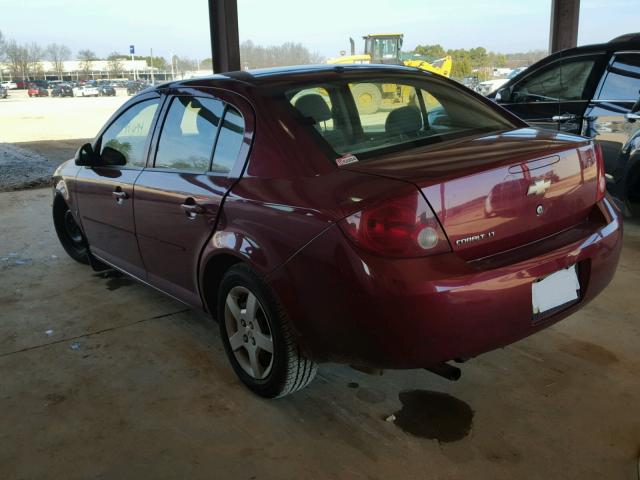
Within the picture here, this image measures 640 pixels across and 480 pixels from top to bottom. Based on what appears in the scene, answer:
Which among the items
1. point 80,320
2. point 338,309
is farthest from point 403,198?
point 80,320

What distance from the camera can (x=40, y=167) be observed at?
34.6ft

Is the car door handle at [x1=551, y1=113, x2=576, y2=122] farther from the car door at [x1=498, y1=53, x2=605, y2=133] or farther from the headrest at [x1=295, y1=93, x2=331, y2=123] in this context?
the headrest at [x1=295, y1=93, x2=331, y2=123]

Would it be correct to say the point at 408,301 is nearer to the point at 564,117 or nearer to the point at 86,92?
the point at 564,117

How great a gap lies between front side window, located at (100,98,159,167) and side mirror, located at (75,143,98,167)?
67mm

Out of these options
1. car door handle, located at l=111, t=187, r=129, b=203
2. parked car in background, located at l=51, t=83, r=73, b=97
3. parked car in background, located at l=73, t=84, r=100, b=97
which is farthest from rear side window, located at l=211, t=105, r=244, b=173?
parked car in background, located at l=51, t=83, r=73, b=97

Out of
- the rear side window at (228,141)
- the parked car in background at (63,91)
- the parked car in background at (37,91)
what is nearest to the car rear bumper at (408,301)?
the rear side window at (228,141)

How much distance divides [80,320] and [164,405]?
4.39 feet

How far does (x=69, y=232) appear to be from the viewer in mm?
4879

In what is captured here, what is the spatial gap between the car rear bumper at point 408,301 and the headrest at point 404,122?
0.81 metres

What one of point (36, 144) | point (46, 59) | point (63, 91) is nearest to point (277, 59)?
point (36, 144)

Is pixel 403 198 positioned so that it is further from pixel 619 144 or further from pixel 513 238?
pixel 619 144

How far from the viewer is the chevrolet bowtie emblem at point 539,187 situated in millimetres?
2189

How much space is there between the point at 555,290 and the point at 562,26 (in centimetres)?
933

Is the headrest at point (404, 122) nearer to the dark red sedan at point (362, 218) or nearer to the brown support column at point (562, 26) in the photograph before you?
the dark red sedan at point (362, 218)
